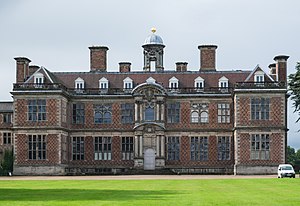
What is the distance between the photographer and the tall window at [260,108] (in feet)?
207

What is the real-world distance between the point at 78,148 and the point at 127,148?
4733 mm

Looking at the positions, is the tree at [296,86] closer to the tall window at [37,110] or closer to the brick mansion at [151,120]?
the brick mansion at [151,120]

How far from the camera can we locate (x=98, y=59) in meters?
71.7

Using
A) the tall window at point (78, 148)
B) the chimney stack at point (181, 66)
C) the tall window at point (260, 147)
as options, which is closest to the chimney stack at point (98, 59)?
the chimney stack at point (181, 66)

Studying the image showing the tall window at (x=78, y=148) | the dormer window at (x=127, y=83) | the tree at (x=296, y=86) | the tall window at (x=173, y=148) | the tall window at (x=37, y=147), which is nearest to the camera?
the tree at (x=296, y=86)

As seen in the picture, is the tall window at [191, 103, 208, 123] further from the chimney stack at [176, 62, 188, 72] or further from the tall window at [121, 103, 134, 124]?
the chimney stack at [176, 62, 188, 72]

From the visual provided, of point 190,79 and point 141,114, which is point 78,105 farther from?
point 190,79

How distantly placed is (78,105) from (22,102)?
6199 mm

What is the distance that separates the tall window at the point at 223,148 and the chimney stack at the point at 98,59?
1411 centimetres

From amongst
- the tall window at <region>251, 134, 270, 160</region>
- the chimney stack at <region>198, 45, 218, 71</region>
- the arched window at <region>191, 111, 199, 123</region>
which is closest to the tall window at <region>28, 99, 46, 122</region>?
the arched window at <region>191, 111, 199, 123</region>

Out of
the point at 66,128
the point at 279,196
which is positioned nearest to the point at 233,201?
the point at 279,196

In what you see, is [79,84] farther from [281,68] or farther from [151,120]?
[281,68]

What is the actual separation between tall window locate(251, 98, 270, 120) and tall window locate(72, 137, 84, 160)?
16693 mm

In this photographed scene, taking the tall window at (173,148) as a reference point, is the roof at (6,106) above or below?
above
